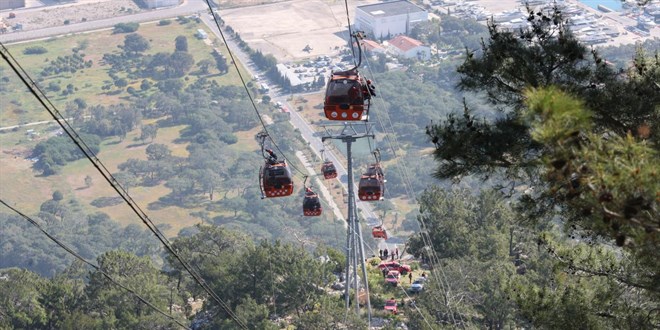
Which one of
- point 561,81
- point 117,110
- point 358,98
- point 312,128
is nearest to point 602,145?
point 561,81

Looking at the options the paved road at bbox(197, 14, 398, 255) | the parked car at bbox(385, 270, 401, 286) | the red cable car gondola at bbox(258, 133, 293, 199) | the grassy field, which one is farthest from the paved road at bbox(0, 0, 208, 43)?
the red cable car gondola at bbox(258, 133, 293, 199)

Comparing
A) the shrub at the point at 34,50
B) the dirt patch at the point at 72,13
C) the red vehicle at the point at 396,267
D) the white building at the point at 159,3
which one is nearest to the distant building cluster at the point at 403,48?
the white building at the point at 159,3

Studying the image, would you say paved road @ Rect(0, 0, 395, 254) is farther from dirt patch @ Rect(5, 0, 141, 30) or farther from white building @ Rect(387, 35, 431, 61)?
white building @ Rect(387, 35, 431, 61)

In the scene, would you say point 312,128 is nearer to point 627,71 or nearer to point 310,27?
point 310,27

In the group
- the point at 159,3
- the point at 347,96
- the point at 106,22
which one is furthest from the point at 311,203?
the point at 159,3

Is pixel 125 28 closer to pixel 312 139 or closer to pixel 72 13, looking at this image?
pixel 72 13

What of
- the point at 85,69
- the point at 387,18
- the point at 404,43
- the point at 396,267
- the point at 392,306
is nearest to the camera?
the point at 392,306
